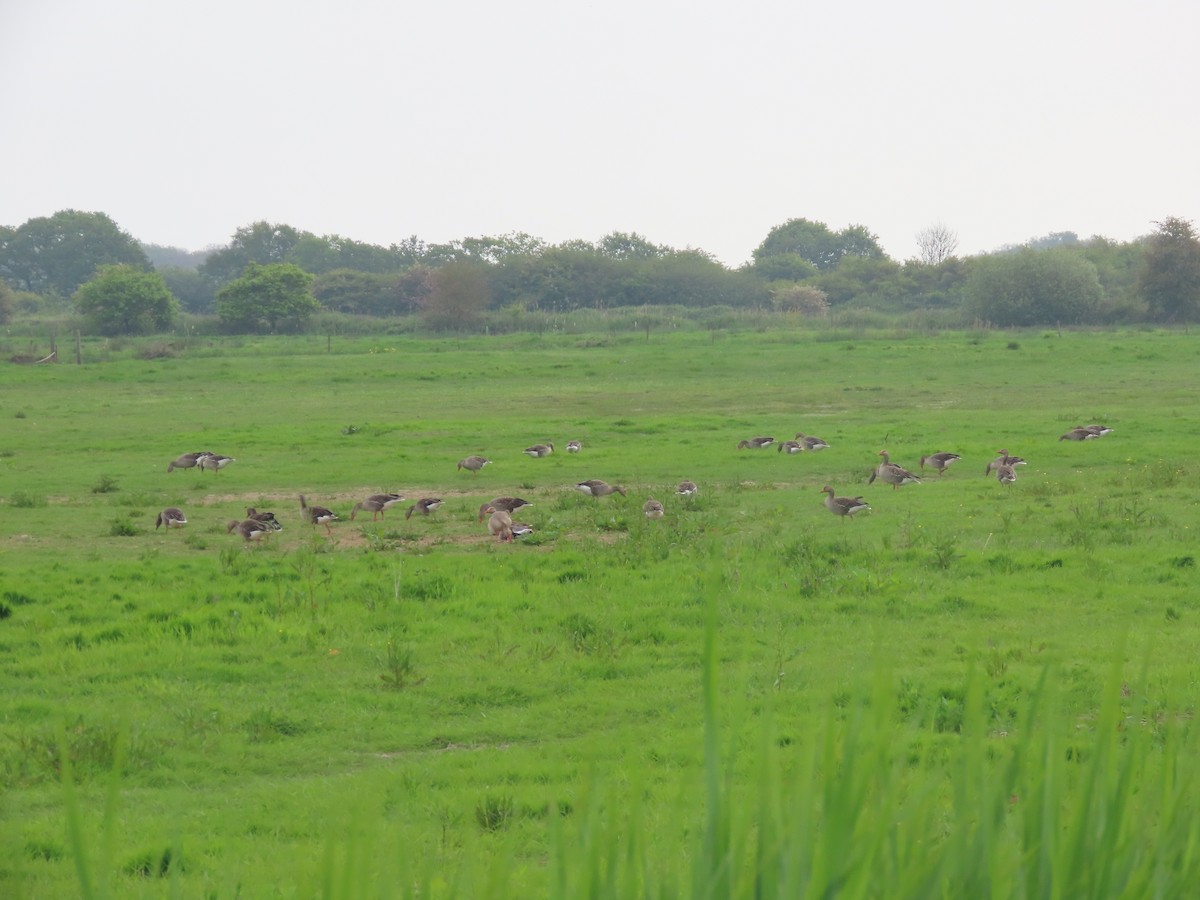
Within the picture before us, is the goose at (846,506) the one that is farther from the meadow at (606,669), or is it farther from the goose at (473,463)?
the goose at (473,463)

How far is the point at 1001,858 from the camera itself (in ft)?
6.15

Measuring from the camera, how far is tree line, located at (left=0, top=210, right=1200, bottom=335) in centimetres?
6675

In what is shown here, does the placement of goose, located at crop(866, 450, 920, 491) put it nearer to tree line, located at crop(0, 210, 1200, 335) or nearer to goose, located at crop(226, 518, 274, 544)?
goose, located at crop(226, 518, 274, 544)

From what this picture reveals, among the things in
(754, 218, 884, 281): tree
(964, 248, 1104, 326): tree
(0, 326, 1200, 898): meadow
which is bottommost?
(0, 326, 1200, 898): meadow

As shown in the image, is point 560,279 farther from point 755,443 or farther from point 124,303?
point 755,443

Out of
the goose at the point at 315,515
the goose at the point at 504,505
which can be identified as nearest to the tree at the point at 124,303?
the goose at the point at 315,515

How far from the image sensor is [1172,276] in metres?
66.2

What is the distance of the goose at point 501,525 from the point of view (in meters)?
15.3

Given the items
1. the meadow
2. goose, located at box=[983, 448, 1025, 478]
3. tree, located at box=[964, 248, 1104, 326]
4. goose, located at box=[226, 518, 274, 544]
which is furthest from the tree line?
goose, located at box=[226, 518, 274, 544]

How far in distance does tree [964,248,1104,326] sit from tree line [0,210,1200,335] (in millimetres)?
78

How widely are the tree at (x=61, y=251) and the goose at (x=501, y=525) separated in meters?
101

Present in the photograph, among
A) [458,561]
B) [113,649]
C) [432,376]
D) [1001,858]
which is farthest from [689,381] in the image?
[1001,858]

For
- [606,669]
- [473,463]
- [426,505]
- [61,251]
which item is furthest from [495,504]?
[61,251]

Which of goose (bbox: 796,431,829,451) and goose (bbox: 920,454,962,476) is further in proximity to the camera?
goose (bbox: 796,431,829,451)
